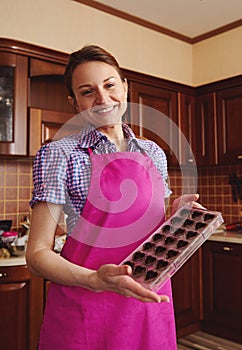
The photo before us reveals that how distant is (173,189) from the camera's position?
11.9ft

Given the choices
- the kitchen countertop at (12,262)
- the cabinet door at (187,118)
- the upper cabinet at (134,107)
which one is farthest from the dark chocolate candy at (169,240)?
the cabinet door at (187,118)

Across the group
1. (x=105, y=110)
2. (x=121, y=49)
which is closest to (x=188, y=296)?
(x=121, y=49)

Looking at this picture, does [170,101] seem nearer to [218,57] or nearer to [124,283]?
[218,57]

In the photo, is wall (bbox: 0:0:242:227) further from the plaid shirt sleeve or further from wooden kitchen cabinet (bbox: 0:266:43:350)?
the plaid shirt sleeve

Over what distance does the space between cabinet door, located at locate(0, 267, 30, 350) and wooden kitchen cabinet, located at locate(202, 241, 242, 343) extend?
4.92 feet

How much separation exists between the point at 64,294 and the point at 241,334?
2.31 m

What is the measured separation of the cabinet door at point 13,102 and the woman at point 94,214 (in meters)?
1.40

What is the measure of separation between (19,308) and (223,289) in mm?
1564

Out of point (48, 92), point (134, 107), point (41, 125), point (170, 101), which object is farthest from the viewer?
point (170, 101)

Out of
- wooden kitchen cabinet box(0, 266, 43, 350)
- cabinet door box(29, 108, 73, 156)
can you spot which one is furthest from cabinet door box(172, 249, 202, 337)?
cabinet door box(29, 108, 73, 156)

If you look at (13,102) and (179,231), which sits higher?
(13,102)

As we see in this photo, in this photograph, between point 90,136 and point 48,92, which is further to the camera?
point 48,92

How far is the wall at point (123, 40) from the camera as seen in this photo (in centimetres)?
264

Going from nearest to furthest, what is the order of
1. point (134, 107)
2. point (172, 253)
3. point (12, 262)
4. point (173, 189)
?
point (172, 253), point (12, 262), point (134, 107), point (173, 189)
